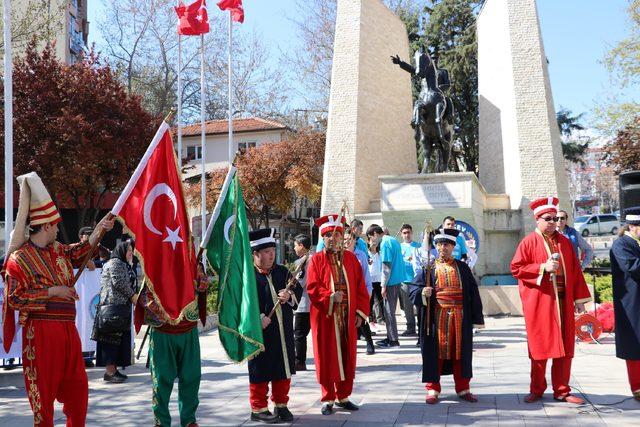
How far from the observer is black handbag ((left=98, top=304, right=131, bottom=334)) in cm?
772

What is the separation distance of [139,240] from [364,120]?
581 inches

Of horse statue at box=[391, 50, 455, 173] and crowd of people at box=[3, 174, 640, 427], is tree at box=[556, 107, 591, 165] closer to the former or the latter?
horse statue at box=[391, 50, 455, 173]

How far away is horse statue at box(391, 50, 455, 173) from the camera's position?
16.2m

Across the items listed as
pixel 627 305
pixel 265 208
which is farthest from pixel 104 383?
pixel 265 208

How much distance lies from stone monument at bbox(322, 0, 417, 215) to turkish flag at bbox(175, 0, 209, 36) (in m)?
3.90

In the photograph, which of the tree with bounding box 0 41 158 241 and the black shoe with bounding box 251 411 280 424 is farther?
the tree with bounding box 0 41 158 241

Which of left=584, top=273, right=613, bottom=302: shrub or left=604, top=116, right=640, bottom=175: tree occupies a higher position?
left=604, top=116, right=640, bottom=175: tree

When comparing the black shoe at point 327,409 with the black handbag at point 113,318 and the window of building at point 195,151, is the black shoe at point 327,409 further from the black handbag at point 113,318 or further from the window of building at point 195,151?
the window of building at point 195,151

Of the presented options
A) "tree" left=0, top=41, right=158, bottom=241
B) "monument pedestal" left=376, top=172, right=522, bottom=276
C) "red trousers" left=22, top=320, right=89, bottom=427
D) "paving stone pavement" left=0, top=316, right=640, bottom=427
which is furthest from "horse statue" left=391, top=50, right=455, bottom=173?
"red trousers" left=22, top=320, right=89, bottom=427

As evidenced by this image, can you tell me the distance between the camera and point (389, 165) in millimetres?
20375

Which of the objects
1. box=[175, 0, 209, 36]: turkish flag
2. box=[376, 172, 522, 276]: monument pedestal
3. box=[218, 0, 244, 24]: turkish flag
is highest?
box=[218, 0, 244, 24]: turkish flag

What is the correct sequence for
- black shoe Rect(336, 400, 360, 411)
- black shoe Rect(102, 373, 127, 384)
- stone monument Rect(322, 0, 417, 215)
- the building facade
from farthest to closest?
the building facade, stone monument Rect(322, 0, 417, 215), black shoe Rect(102, 373, 127, 384), black shoe Rect(336, 400, 360, 411)

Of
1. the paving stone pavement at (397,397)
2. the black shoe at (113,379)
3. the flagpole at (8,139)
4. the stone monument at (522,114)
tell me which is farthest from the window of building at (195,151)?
the black shoe at (113,379)

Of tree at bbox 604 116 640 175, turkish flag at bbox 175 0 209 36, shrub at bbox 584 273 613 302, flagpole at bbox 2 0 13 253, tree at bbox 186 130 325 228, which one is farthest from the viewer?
tree at bbox 186 130 325 228
